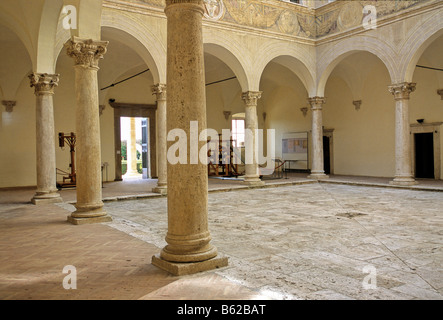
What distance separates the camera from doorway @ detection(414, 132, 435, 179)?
1534 cm

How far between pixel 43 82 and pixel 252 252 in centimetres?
724

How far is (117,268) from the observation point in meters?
4.11

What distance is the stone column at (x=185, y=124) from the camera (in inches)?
153

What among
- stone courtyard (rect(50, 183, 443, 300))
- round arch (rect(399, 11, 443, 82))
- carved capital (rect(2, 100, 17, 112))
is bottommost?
stone courtyard (rect(50, 183, 443, 300))

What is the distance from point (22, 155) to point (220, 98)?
10259 millimetres

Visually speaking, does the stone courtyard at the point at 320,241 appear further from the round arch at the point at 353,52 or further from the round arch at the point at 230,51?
the round arch at the point at 230,51

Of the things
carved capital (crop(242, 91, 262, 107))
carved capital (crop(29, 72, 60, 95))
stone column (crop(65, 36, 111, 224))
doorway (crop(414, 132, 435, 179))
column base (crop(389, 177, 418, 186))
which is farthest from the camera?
doorway (crop(414, 132, 435, 179))

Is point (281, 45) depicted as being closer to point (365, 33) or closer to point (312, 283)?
point (365, 33)

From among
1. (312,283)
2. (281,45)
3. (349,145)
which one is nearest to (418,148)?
(349,145)

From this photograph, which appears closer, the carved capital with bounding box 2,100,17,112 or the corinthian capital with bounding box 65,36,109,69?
the corinthian capital with bounding box 65,36,109,69

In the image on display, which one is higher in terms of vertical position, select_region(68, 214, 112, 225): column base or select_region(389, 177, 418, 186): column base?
select_region(389, 177, 418, 186): column base

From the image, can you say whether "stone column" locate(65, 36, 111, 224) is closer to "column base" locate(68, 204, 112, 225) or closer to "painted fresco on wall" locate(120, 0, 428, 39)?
"column base" locate(68, 204, 112, 225)

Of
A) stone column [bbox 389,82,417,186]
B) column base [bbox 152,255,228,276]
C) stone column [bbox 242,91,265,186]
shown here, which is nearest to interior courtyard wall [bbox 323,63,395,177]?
stone column [bbox 389,82,417,186]

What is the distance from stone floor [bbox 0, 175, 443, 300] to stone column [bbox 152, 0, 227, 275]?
27 cm
